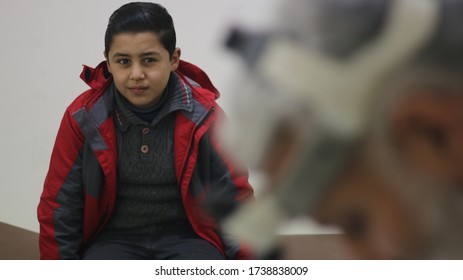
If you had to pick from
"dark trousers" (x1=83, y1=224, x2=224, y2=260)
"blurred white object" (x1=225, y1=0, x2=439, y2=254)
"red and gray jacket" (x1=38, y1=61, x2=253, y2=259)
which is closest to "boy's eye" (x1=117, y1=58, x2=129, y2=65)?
"red and gray jacket" (x1=38, y1=61, x2=253, y2=259)

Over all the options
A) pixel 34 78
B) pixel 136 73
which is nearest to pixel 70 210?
pixel 136 73

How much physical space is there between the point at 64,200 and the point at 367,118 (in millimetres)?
818

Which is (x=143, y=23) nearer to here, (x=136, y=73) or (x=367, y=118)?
(x=136, y=73)

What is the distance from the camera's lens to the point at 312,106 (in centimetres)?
20

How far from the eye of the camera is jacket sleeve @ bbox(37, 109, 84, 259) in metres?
0.93

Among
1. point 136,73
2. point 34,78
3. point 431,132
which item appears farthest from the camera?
point 34,78

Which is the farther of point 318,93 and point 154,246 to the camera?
point 154,246

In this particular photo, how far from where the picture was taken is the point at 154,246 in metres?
0.93

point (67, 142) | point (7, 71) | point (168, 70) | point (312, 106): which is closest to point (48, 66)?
point (7, 71)

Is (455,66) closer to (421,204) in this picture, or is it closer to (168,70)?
(421,204)

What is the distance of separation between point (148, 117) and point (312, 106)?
730 millimetres

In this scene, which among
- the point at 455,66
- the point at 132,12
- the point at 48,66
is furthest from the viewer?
the point at 48,66

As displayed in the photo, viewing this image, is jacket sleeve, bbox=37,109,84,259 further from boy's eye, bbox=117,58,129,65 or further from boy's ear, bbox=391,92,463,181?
boy's ear, bbox=391,92,463,181

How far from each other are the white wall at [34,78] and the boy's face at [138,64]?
0.41 metres
